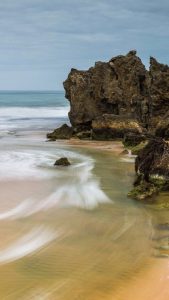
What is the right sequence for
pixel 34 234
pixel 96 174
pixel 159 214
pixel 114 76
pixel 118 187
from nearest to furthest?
pixel 34 234 < pixel 159 214 < pixel 118 187 < pixel 96 174 < pixel 114 76

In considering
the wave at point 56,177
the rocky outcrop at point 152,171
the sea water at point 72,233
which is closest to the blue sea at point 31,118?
the wave at point 56,177

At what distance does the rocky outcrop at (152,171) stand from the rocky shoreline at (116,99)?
1750 centimetres

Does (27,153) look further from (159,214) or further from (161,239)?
(161,239)

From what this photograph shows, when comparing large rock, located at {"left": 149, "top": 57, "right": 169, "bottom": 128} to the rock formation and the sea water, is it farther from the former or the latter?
the sea water

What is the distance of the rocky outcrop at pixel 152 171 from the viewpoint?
19.0 m

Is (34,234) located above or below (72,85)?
below

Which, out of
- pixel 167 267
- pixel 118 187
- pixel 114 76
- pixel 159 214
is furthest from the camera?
pixel 114 76

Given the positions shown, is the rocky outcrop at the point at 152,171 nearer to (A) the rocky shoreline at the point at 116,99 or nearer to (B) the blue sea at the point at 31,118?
(A) the rocky shoreline at the point at 116,99

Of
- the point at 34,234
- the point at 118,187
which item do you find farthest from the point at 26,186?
the point at 34,234

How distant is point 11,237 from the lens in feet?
45.3

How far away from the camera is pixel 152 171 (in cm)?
2023

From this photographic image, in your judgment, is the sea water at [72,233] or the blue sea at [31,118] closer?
the sea water at [72,233]

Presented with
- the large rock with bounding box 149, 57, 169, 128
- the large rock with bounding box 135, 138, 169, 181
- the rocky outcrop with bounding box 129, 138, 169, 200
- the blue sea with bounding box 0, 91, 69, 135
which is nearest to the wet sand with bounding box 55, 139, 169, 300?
the rocky outcrop with bounding box 129, 138, 169, 200

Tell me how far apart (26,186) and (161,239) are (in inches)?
345
